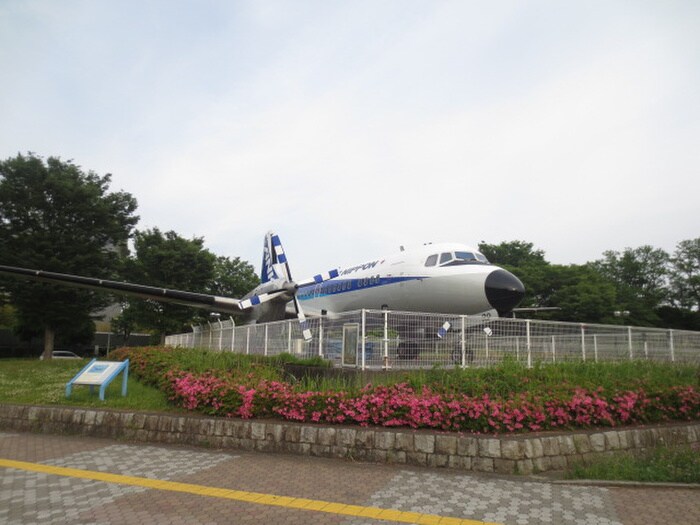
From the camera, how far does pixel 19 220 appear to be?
78.3 feet

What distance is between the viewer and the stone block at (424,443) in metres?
6.36

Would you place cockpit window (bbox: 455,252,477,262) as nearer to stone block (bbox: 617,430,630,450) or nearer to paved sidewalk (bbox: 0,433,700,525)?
stone block (bbox: 617,430,630,450)

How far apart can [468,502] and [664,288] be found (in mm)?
64988

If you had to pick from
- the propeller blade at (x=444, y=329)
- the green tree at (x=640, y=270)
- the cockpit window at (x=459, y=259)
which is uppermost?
the green tree at (x=640, y=270)

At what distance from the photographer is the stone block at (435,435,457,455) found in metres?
6.26

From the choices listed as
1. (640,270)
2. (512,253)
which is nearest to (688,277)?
(640,270)

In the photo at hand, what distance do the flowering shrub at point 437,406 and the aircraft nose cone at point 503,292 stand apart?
3868 mm

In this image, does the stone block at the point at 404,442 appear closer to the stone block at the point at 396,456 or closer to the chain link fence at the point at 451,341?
the stone block at the point at 396,456

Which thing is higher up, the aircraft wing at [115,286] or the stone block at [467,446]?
the aircraft wing at [115,286]

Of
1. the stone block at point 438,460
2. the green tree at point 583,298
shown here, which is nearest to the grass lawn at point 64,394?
the stone block at point 438,460

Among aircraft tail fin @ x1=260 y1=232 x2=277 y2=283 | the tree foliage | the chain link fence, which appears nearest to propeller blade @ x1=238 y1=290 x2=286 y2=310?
the chain link fence

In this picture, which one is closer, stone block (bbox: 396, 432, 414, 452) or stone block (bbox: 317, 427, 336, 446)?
stone block (bbox: 396, 432, 414, 452)

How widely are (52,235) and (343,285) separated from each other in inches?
652

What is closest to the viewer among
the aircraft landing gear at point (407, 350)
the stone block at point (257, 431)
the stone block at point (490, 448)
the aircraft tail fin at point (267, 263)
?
the stone block at point (490, 448)
